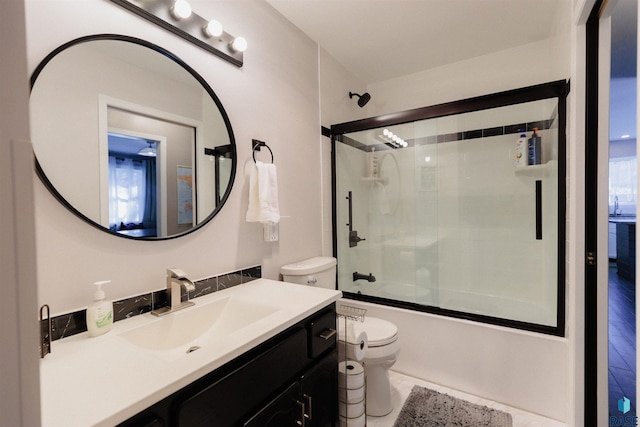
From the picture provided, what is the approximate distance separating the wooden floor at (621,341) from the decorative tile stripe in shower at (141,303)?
1587 mm

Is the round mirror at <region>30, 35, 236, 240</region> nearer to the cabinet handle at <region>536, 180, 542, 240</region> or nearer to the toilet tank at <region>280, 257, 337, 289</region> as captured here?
the toilet tank at <region>280, 257, 337, 289</region>

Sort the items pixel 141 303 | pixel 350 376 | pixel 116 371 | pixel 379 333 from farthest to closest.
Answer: pixel 379 333 → pixel 350 376 → pixel 141 303 → pixel 116 371

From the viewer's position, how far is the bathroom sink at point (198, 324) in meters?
1.05

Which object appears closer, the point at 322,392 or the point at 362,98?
the point at 322,392

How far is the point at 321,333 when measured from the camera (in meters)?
1.23

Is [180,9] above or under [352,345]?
above

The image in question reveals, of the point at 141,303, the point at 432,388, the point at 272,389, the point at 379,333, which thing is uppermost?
the point at 141,303

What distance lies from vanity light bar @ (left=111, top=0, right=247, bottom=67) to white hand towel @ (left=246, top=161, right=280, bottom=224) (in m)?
0.60

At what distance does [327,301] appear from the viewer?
1.27m

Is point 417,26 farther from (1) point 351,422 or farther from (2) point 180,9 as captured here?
(1) point 351,422

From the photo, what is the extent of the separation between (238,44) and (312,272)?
54.0 inches

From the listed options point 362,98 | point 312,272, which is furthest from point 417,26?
point 312,272

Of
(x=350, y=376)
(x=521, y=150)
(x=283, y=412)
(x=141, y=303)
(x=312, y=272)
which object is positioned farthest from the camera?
(x=521, y=150)

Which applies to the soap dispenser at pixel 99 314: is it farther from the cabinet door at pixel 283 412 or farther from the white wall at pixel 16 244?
the white wall at pixel 16 244
